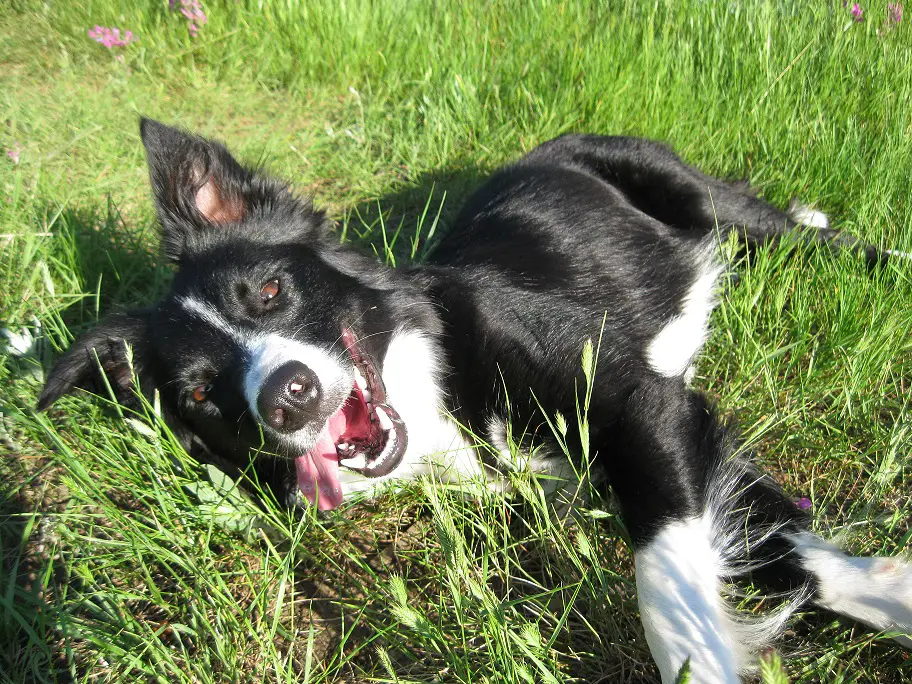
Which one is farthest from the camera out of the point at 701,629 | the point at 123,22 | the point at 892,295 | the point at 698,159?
the point at 123,22

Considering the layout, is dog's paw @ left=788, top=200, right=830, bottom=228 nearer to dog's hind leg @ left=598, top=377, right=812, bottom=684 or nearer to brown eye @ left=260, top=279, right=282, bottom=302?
dog's hind leg @ left=598, top=377, right=812, bottom=684

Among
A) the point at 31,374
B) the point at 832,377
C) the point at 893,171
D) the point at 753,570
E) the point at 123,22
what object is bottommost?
the point at 753,570

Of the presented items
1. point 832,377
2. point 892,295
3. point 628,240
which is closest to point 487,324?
point 628,240

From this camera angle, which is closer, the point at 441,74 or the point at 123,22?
the point at 441,74

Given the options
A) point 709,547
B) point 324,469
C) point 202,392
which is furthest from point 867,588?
point 202,392

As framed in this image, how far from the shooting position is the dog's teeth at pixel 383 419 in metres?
2.17

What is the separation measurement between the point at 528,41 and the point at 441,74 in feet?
1.88

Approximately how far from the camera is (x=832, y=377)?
2400 mm

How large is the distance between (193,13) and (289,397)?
13.0ft

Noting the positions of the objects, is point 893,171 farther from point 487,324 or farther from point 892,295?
point 487,324

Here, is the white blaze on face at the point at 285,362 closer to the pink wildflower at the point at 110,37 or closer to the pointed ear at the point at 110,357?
the pointed ear at the point at 110,357

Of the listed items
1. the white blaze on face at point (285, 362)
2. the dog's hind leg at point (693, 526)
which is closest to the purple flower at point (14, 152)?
the white blaze on face at point (285, 362)

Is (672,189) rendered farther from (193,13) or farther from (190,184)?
(193,13)

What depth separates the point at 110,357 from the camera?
2379 millimetres
